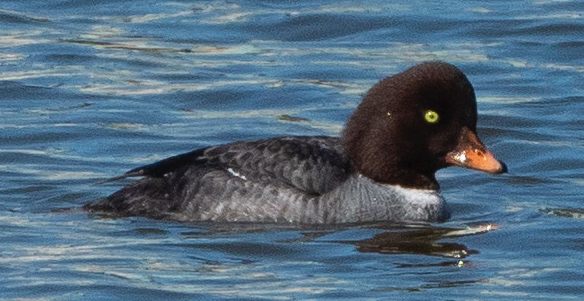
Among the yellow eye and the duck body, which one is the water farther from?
the yellow eye

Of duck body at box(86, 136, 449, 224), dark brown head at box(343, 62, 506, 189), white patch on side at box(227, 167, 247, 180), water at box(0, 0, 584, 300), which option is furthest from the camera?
dark brown head at box(343, 62, 506, 189)

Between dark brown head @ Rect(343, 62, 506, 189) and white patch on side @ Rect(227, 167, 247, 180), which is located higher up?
dark brown head @ Rect(343, 62, 506, 189)

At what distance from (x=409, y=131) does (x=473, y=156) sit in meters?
0.50

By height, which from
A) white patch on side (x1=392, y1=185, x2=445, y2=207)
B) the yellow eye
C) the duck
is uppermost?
the yellow eye

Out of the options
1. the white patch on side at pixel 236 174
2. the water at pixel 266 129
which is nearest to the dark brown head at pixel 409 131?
the water at pixel 266 129

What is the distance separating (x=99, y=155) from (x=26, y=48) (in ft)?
15.2

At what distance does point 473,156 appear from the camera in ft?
44.3

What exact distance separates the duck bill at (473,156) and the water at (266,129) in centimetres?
45

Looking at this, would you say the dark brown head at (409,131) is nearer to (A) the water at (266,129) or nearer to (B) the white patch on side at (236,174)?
(A) the water at (266,129)

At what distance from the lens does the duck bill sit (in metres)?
13.5

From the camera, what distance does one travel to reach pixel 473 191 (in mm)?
15000

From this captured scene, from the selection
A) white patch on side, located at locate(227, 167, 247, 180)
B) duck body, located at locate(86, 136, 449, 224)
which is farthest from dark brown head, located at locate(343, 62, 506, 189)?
white patch on side, located at locate(227, 167, 247, 180)

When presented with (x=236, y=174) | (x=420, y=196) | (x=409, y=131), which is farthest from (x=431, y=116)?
(x=236, y=174)

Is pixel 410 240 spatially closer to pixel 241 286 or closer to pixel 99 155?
pixel 241 286
